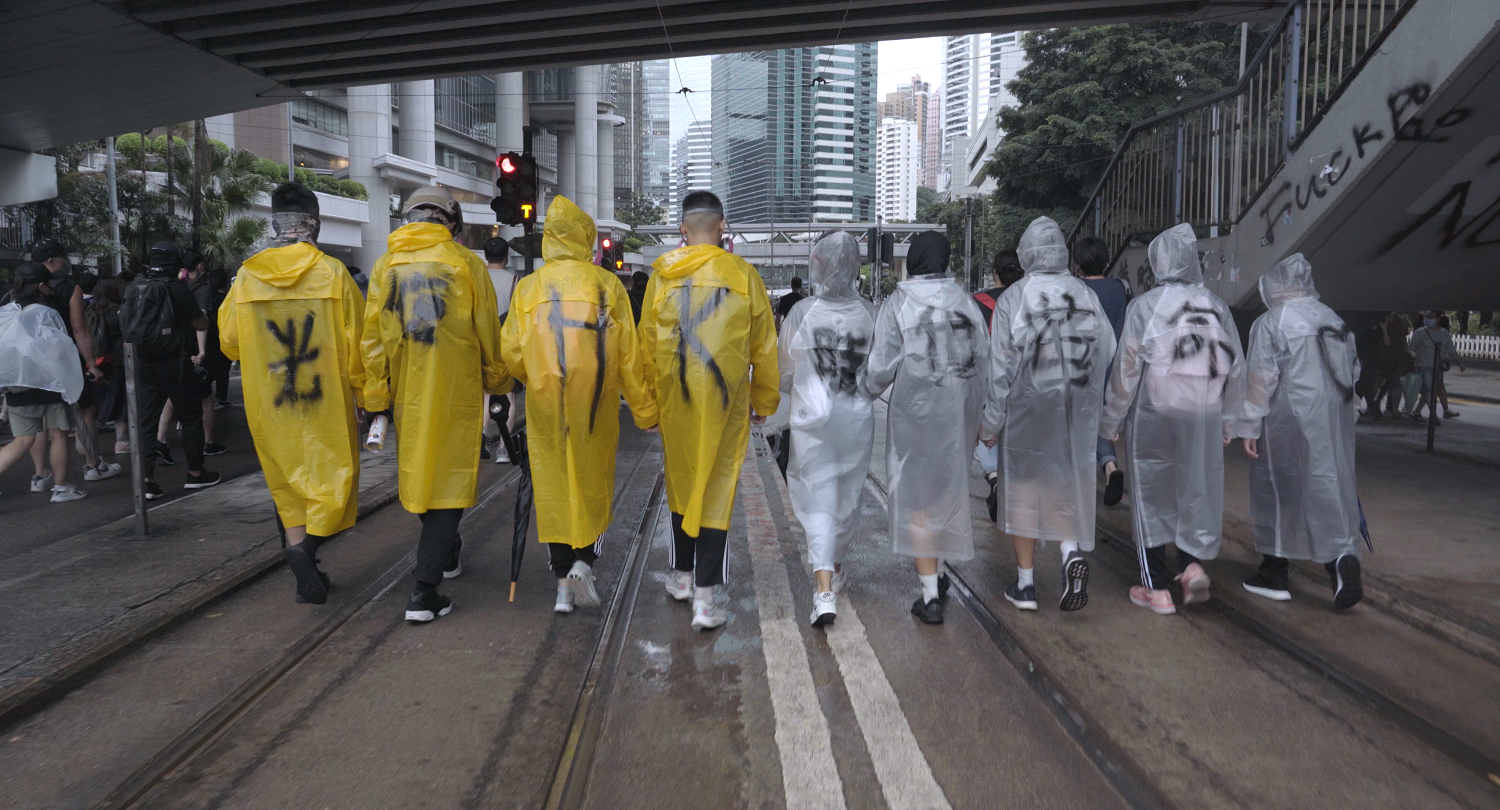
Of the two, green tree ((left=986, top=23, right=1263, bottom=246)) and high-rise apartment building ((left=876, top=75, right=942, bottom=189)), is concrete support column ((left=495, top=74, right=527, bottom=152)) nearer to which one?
green tree ((left=986, top=23, right=1263, bottom=246))

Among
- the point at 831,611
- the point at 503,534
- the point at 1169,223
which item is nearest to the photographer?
the point at 831,611

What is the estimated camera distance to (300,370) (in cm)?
473

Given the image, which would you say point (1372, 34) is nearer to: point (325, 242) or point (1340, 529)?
point (1340, 529)

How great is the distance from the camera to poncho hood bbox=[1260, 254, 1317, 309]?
16.8ft

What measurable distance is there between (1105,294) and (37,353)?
301 inches

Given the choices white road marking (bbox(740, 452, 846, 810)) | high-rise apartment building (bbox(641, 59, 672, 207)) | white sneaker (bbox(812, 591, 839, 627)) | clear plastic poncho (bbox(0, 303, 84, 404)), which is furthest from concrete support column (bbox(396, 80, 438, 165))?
high-rise apartment building (bbox(641, 59, 672, 207))

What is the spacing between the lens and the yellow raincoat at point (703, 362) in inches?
177

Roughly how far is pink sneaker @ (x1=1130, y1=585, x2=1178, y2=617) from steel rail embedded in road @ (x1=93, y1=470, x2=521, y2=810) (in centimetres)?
402

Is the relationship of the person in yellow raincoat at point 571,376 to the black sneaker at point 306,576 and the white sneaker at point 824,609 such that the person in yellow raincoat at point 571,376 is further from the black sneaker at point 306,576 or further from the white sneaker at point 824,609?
the black sneaker at point 306,576

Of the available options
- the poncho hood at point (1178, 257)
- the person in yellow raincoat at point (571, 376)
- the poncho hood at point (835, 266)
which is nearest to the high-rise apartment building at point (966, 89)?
the poncho hood at point (1178, 257)

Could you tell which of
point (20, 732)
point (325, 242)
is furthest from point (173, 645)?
point (325, 242)

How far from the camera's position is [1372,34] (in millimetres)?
7336

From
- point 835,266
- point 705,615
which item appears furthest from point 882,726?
point 835,266

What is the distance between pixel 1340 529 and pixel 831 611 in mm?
2666
